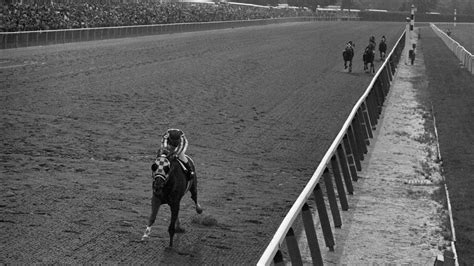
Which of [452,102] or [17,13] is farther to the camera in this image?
[17,13]

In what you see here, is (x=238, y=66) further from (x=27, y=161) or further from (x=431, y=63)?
(x=27, y=161)

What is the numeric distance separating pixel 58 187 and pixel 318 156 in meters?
4.14

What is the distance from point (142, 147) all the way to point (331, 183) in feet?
14.7

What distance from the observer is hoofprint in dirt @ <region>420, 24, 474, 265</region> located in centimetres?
814

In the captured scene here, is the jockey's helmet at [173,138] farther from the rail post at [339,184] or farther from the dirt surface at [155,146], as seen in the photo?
the rail post at [339,184]

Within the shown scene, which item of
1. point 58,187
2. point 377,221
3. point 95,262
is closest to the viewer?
point 95,262

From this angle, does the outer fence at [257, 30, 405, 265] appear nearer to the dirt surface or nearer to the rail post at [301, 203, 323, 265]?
the rail post at [301, 203, 323, 265]

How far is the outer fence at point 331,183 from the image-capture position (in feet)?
18.2

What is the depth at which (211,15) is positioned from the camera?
58.6m

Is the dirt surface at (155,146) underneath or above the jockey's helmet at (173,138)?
underneath

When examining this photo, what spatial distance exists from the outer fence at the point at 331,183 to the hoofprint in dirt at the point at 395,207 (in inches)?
6.9

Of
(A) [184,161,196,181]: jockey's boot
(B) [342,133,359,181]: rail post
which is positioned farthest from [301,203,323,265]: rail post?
(B) [342,133,359,181]: rail post

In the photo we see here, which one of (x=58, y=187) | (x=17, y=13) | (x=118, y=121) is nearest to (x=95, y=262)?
(x=58, y=187)

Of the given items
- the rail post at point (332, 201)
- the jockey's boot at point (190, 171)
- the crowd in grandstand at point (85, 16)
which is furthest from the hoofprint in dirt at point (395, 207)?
the crowd in grandstand at point (85, 16)
